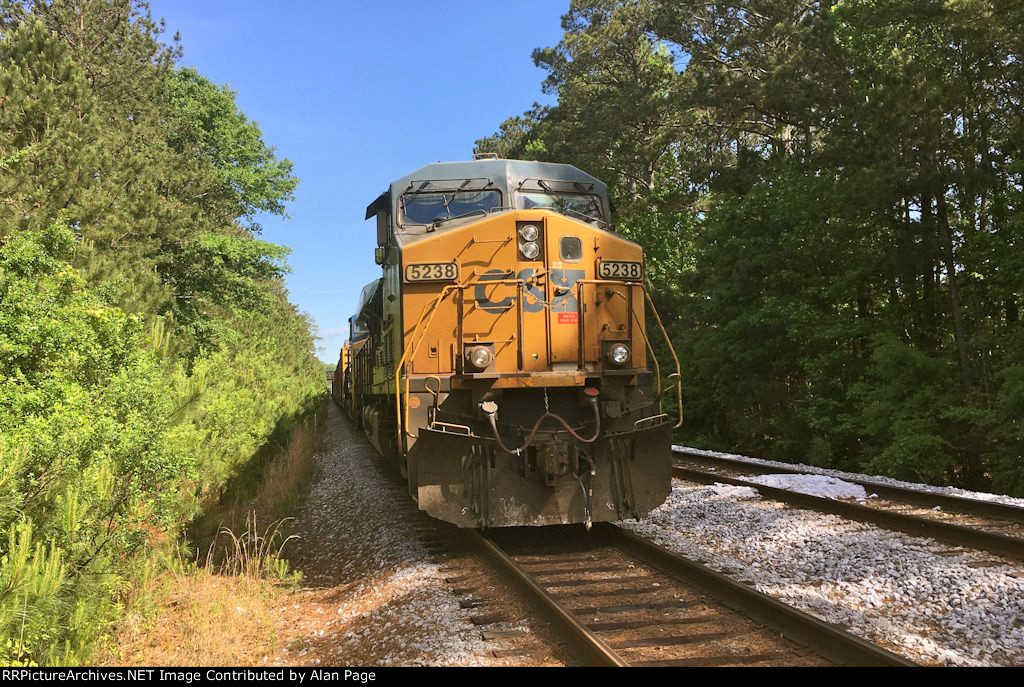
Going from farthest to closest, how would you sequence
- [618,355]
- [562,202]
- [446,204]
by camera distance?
[562,202], [446,204], [618,355]

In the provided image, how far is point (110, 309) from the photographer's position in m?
7.50

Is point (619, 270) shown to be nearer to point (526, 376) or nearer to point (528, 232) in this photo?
point (528, 232)

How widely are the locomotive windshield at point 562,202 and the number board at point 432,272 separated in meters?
1.62

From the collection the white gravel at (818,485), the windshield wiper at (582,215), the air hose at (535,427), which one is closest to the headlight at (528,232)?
the windshield wiper at (582,215)

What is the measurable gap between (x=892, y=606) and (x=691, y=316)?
14543mm

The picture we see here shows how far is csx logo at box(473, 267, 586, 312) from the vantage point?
663cm

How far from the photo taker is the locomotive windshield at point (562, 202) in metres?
7.73

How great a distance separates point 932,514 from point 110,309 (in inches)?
380

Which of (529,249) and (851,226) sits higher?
(851,226)

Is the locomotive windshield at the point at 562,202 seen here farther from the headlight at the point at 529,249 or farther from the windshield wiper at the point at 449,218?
the headlight at the point at 529,249

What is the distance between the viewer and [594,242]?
687 cm

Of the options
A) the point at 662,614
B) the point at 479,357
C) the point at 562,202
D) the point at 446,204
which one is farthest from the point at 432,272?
the point at 662,614
